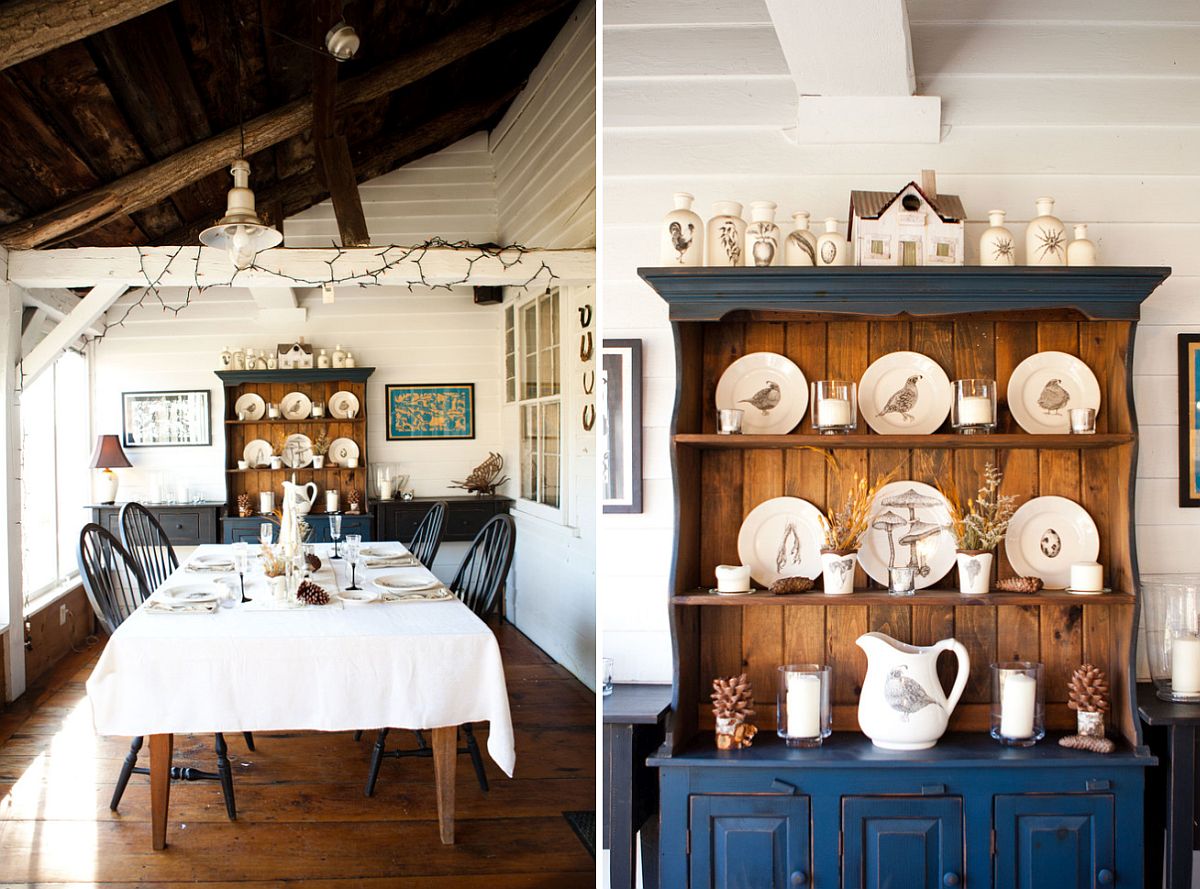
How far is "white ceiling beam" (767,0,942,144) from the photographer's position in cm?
195

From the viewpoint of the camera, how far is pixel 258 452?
273 inches

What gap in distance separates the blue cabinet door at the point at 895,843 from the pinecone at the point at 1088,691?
0.39m

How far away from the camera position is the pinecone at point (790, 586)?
2254mm

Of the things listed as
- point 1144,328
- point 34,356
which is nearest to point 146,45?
point 34,356

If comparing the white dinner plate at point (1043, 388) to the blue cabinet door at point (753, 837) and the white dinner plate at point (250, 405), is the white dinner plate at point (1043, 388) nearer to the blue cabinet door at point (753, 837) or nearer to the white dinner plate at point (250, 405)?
the blue cabinet door at point (753, 837)

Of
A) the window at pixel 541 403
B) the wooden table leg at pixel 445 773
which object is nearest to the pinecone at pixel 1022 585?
the wooden table leg at pixel 445 773

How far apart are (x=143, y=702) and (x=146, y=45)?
2561 millimetres

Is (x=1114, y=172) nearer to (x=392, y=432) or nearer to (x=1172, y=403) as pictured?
(x=1172, y=403)

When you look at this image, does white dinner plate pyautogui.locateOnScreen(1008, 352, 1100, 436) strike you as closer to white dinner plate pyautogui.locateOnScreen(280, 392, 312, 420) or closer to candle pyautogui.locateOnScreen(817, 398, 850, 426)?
candle pyautogui.locateOnScreen(817, 398, 850, 426)

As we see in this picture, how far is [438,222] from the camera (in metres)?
6.52

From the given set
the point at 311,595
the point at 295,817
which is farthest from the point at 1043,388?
the point at 295,817

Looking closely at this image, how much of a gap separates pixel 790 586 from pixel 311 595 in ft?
5.62

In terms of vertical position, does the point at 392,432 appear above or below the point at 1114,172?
below

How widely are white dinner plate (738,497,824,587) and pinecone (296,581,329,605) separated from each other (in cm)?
155
